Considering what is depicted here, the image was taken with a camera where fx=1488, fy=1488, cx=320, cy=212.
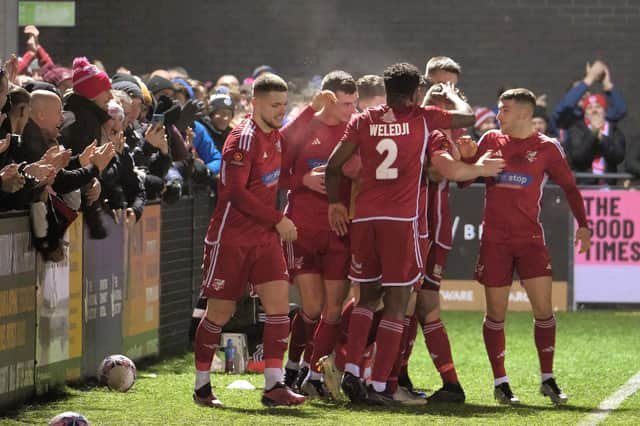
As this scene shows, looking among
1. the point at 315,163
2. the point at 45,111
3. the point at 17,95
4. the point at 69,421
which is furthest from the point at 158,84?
the point at 69,421

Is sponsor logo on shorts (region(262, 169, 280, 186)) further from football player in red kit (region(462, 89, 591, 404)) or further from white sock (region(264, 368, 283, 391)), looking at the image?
football player in red kit (region(462, 89, 591, 404))

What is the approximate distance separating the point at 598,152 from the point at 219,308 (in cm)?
970

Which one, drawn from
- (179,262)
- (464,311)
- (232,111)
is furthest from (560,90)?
(179,262)

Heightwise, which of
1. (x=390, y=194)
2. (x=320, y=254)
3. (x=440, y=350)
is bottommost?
(x=440, y=350)

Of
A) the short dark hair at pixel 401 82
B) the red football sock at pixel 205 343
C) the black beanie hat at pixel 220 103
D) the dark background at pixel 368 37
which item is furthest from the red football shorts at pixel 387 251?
the dark background at pixel 368 37

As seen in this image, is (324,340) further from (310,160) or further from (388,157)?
(388,157)

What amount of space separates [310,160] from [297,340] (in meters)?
1.23

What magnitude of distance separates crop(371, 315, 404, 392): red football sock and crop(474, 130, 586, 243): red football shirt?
104 centimetres

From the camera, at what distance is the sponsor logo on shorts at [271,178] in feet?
28.8

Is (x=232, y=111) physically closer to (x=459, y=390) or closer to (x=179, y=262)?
(x=179, y=262)

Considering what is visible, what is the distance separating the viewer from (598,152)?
57.7ft

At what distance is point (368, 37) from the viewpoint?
22234mm

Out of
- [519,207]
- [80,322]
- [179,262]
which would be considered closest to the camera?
[519,207]

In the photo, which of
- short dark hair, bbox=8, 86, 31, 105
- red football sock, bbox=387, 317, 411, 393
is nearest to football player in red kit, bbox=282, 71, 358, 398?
red football sock, bbox=387, 317, 411, 393
